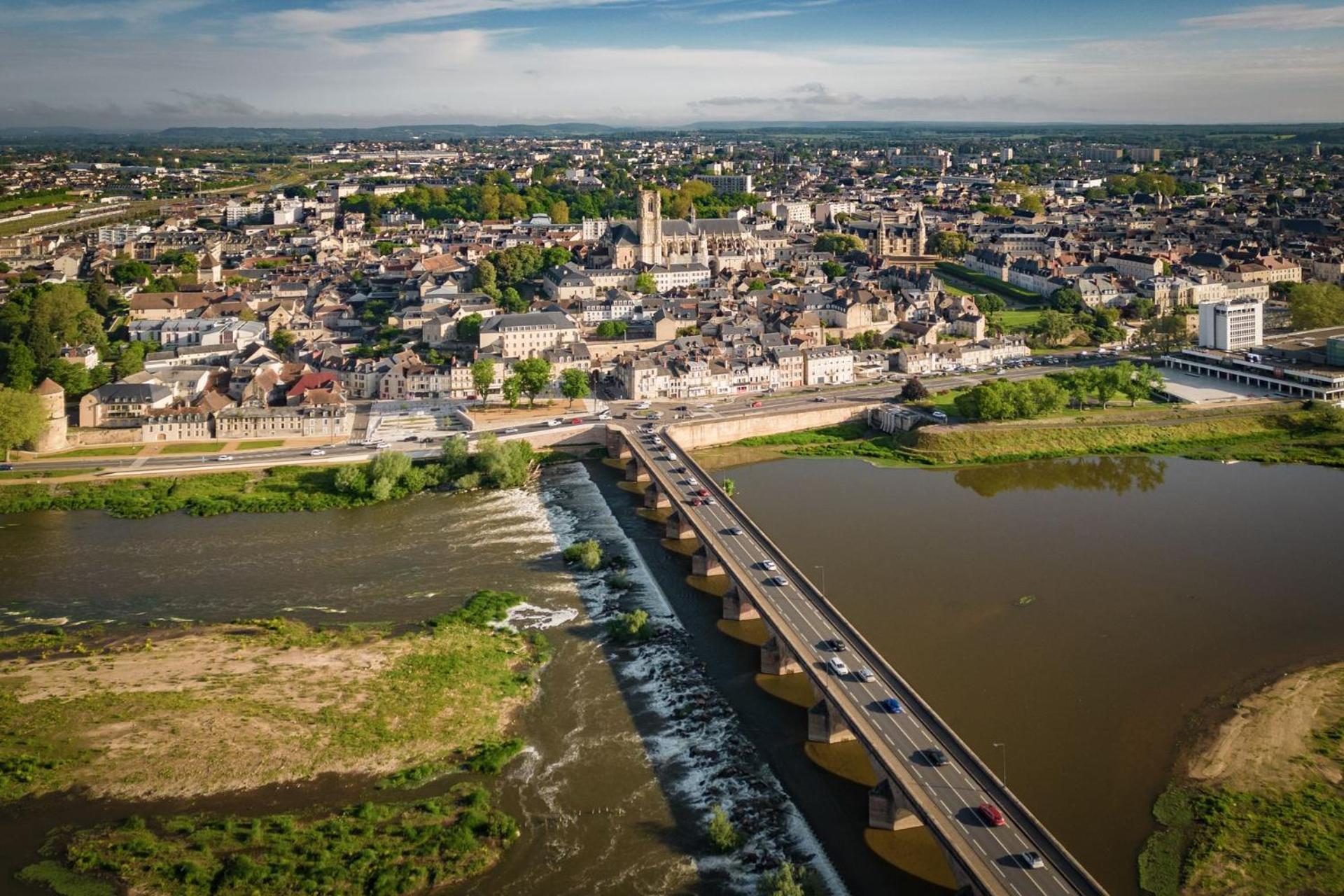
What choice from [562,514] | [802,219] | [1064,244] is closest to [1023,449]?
[562,514]

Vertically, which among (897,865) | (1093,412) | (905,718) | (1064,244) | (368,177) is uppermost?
(368,177)

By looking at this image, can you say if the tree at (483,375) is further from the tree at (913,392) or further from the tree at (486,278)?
the tree at (486,278)

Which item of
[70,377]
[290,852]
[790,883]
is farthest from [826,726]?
[70,377]

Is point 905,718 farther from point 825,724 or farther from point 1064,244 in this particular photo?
point 1064,244

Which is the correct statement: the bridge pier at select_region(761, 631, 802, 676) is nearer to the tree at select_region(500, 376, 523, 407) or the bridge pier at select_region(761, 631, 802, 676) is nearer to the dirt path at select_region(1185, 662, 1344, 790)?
the dirt path at select_region(1185, 662, 1344, 790)

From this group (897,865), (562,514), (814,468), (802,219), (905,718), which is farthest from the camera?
(802,219)

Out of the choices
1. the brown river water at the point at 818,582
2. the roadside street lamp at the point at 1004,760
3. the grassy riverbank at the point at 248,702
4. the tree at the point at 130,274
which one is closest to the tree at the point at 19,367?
the brown river water at the point at 818,582

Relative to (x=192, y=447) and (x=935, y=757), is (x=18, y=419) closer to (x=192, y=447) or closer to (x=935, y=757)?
(x=192, y=447)

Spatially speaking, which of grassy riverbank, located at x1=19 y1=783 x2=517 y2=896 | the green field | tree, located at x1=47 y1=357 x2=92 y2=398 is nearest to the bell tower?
the green field
